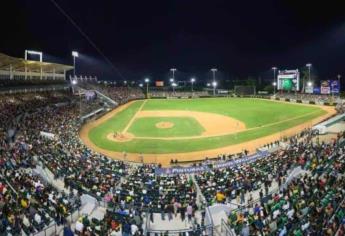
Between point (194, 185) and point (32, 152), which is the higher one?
point (32, 152)

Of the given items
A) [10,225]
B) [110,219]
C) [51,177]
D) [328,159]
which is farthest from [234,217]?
[51,177]

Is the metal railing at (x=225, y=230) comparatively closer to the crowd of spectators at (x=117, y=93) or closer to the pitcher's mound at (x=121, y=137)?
the pitcher's mound at (x=121, y=137)

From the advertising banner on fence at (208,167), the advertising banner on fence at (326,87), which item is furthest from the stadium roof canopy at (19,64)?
the advertising banner on fence at (326,87)

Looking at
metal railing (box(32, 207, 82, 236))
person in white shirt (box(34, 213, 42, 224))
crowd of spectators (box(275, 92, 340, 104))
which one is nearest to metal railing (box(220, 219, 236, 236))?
metal railing (box(32, 207, 82, 236))

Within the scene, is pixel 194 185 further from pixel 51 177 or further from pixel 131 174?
pixel 51 177

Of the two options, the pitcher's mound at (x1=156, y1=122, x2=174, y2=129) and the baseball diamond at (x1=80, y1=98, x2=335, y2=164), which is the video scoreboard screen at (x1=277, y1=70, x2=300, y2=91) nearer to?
the baseball diamond at (x1=80, y1=98, x2=335, y2=164)
